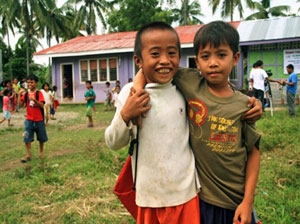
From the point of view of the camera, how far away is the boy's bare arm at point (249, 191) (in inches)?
55.9

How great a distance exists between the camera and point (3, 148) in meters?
6.66

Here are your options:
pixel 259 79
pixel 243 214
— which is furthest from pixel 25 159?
pixel 259 79

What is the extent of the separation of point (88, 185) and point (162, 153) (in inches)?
102

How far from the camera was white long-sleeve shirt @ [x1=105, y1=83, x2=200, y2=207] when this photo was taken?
1.45 meters

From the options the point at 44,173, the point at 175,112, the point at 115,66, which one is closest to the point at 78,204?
the point at 44,173

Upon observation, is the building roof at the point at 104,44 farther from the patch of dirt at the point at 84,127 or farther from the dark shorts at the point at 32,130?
the dark shorts at the point at 32,130

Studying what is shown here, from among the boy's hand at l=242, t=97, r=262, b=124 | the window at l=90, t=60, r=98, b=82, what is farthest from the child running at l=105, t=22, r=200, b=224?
the window at l=90, t=60, r=98, b=82

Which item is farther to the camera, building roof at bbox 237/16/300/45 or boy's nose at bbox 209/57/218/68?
building roof at bbox 237/16/300/45

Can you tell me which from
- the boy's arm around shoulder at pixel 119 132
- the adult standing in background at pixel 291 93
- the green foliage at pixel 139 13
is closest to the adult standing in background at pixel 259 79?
the adult standing in background at pixel 291 93

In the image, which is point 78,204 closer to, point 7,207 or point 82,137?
point 7,207

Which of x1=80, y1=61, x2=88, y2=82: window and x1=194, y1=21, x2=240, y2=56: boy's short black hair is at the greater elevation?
x1=80, y1=61, x2=88, y2=82: window

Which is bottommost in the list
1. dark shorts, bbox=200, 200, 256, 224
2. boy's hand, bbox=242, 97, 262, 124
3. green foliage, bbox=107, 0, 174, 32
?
dark shorts, bbox=200, 200, 256, 224

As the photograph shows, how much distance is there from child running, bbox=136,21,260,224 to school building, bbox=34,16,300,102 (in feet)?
38.1

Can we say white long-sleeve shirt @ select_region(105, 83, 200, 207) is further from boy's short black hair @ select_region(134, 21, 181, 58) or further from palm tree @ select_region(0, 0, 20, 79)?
palm tree @ select_region(0, 0, 20, 79)
